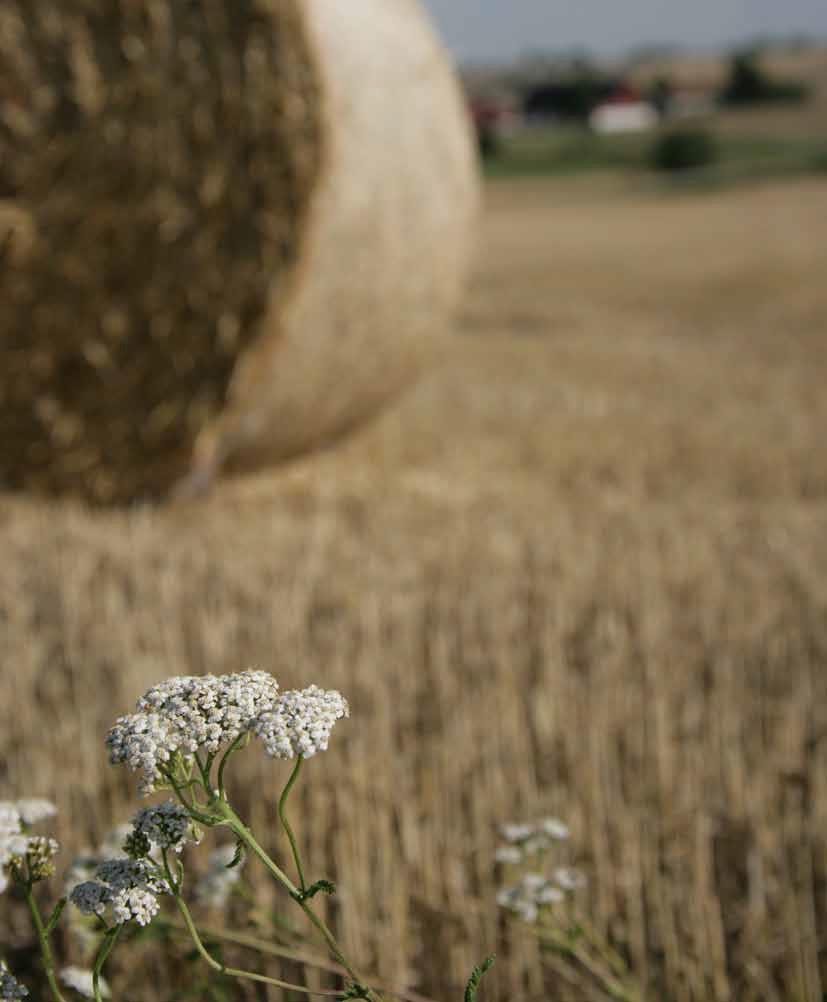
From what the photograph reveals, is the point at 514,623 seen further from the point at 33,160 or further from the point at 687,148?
the point at 687,148

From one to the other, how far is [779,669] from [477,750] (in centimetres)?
75

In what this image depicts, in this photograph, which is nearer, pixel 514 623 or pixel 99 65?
pixel 514 623

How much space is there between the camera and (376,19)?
4145 mm

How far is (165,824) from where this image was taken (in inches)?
42.5

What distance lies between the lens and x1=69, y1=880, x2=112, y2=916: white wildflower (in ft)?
3.51

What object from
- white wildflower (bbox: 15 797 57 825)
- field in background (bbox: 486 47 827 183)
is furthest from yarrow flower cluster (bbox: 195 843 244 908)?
field in background (bbox: 486 47 827 183)

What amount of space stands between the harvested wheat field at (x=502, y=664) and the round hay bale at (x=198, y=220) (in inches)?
11.6

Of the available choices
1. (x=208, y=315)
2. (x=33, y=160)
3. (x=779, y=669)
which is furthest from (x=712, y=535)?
(x=33, y=160)

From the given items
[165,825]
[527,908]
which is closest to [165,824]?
[165,825]

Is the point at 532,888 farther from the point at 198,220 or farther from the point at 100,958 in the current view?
the point at 198,220

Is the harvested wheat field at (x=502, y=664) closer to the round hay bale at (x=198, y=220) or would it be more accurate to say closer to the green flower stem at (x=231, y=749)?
the round hay bale at (x=198, y=220)

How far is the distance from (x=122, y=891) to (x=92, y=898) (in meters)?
0.02

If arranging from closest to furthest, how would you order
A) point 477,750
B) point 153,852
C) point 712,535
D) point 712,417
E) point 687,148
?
point 153,852 → point 477,750 → point 712,535 → point 712,417 → point 687,148

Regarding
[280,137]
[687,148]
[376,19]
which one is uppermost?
[376,19]
